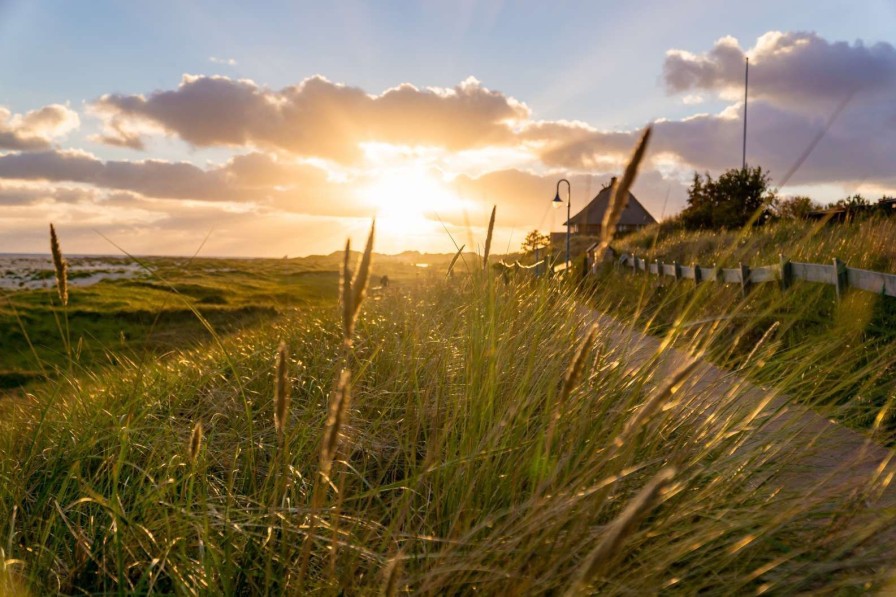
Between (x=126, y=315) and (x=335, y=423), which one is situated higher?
(x=335, y=423)

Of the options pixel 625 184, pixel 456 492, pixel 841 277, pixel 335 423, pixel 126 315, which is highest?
pixel 625 184

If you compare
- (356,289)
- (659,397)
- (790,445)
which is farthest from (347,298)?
(790,445)

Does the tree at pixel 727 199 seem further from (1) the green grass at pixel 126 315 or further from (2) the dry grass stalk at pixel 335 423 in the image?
(2) the dry grass stalk at pixel 335 423

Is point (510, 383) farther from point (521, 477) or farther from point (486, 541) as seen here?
point (486, 541)

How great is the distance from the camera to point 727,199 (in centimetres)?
3181

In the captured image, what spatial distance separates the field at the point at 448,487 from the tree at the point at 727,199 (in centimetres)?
2904

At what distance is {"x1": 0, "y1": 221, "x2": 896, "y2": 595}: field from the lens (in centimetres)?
157

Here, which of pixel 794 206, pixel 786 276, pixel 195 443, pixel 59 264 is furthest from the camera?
pixel 794 206

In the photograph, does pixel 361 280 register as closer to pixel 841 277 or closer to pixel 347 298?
pixel 347 298

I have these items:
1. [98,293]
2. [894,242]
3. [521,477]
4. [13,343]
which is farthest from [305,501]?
[98,293]

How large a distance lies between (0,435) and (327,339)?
2661 millimetres

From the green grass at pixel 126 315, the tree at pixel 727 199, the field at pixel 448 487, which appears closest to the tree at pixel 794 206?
the tree at pixel 727 199

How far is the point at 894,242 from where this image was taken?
858 centimetres

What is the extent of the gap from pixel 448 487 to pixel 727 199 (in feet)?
109
